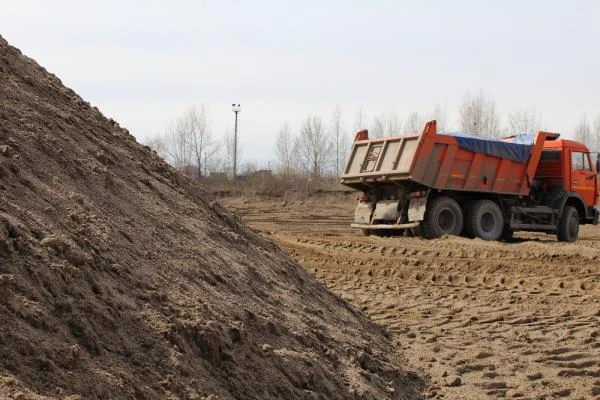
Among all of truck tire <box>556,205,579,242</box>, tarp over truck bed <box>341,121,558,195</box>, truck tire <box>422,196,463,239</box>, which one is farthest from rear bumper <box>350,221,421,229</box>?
truck tire <box>556,205,579,242</box>

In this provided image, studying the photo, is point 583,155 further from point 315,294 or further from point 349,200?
point 349,200

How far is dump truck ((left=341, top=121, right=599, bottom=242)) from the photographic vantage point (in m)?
16.6

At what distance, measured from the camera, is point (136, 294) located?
4562 mm

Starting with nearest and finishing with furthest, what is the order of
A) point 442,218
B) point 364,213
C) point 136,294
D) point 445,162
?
point 136,294 → point 445,162 → point 442,218 → point 364,213

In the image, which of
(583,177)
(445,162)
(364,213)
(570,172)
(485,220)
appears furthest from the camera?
(583,177)

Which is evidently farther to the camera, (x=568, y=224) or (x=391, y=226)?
(x=568, y=224)

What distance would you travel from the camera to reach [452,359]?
669cm

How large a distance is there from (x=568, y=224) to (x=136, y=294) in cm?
1607

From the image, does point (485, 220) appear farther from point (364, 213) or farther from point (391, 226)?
point (364, 213)

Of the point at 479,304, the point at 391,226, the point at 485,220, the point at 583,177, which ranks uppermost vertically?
the point at 583,177

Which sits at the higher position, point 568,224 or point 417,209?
point 417,209

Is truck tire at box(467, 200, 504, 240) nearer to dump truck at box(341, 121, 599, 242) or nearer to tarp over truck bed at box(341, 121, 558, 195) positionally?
dump truck at box(341, 121, 599, 242)

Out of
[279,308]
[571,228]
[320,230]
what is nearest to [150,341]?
[279,308]

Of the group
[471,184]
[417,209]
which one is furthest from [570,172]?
[417,209]
